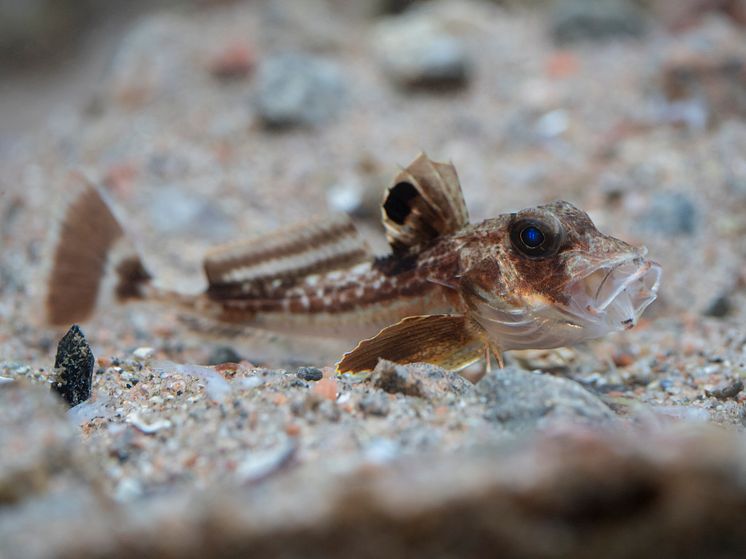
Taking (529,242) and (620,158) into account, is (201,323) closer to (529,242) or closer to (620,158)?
(529,242)

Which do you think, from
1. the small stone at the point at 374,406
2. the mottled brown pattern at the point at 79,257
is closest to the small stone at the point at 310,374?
the small stone at the point at 374,406

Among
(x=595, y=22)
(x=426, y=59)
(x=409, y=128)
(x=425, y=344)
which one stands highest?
(x=595, y=22)

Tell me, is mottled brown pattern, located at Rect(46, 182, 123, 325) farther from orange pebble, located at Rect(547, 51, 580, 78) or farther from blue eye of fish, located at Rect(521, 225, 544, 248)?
orange pebble, located at Rect(547, 51, 580, 78)

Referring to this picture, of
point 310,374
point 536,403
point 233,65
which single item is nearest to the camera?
point 536,403

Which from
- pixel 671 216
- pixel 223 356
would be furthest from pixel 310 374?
pixel 671 216

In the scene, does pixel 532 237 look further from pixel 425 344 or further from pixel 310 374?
pixel 310 374

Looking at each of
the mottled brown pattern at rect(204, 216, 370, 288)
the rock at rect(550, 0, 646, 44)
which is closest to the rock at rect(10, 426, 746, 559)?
the mottled brown pattern at rect(204, 216, 370, 288)
